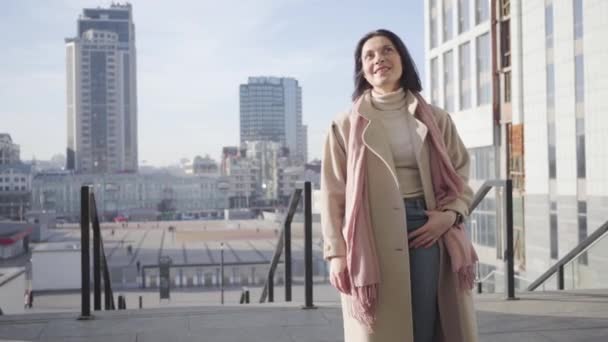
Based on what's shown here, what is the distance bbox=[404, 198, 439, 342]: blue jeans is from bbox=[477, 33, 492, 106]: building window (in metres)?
26.1

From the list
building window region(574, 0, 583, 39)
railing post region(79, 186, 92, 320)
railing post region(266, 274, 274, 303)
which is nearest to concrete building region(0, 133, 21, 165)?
building window region(574, 0, 583, 39)

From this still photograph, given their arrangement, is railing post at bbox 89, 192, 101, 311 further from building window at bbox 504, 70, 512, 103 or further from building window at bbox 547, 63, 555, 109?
building window at bbox 504, 70, 512, 103

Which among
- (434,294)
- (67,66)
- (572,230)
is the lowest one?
(572,230)

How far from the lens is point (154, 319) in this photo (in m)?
4.00

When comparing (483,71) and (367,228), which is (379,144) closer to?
(367,228)

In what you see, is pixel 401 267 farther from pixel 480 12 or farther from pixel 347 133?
pixel 480 12

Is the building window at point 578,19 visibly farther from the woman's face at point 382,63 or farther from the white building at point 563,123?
the woman's face at point 382,63

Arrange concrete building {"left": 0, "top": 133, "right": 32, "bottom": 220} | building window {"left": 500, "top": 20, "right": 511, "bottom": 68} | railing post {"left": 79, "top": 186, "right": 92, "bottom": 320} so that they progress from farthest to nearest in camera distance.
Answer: concrete building {"left": 0, "top": 133, "right": 32, "bottom": 220}, building window {"left": 500, "top": 20, "right": 511, "bottom": 68}, railing post {"left": 79, "top": 186, "right": 92, "bottom": 320}

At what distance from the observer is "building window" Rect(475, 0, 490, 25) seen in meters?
26.8

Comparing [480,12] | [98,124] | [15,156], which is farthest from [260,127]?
[480,12]

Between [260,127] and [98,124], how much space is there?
61.8 metres

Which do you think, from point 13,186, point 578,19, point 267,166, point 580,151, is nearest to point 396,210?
point 580,151

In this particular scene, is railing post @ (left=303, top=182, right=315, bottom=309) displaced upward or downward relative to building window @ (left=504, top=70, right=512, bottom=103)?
downward

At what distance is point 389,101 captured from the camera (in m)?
2.12
